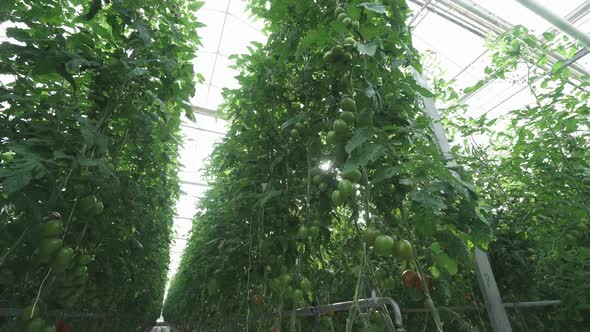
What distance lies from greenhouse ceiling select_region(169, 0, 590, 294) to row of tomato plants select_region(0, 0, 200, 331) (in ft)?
5.44

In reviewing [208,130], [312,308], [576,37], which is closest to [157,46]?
[312,308]

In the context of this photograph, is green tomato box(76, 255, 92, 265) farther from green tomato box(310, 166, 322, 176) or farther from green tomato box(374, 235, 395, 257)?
green tomato box(374, 235, 395, 257)

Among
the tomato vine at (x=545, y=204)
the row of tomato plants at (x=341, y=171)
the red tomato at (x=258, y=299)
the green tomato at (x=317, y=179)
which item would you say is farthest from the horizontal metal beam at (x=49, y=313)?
the tomato vine at (x=545, y=204)

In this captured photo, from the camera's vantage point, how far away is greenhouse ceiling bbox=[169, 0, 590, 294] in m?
4.57

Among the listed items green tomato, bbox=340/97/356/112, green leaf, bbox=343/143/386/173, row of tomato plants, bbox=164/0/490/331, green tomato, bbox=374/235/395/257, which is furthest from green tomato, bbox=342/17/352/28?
green tomato, bbox=374/235/395/257

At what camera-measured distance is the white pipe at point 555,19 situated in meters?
2.23

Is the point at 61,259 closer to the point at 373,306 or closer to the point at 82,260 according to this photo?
the point at 82,260

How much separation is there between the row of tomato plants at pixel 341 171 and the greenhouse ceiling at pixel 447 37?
1751 mm

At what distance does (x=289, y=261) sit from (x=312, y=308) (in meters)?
0.28

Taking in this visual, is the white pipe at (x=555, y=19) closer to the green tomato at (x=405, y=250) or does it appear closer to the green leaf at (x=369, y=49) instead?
the green leaf at (x=369, y=49)

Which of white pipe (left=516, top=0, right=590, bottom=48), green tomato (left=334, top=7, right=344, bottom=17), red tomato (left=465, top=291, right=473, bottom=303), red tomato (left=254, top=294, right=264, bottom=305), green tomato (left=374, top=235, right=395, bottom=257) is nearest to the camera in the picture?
green tomato (left=374, top=235, right=395, bottom=257)

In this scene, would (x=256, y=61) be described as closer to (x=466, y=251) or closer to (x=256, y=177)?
(x=256, y=177)

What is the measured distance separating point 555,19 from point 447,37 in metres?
3.56

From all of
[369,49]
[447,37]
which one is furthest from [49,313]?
[447,37]
